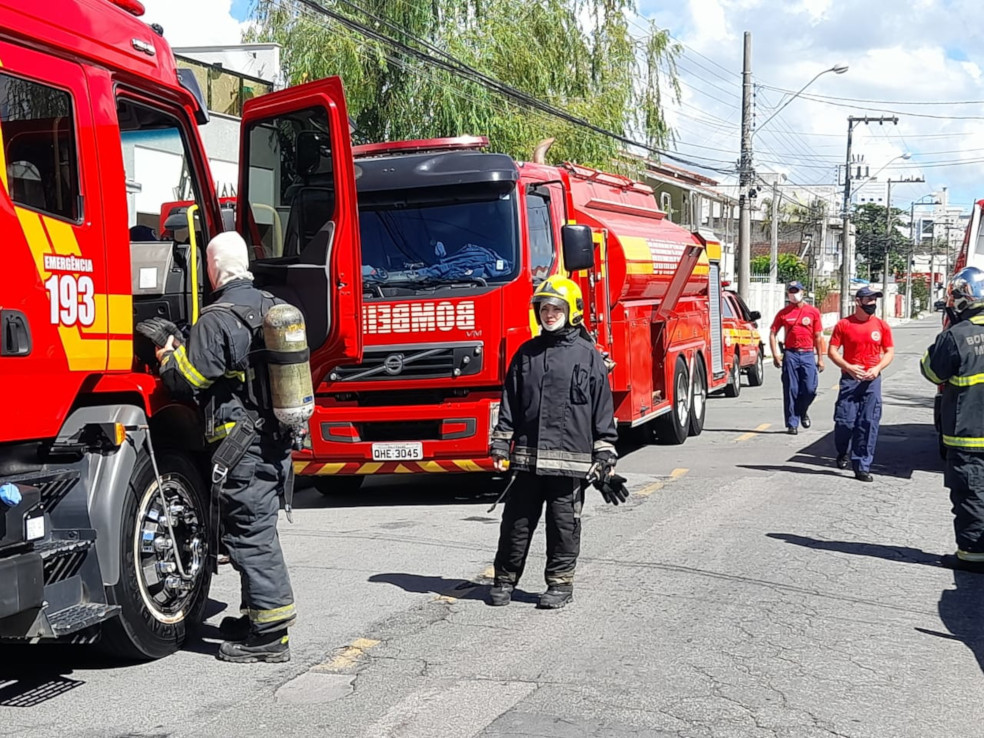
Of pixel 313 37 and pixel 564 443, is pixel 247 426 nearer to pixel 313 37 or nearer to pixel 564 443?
pixel 564 443

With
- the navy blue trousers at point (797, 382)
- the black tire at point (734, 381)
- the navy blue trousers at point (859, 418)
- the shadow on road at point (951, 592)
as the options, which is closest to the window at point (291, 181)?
the shadow on road at point (951, 592)

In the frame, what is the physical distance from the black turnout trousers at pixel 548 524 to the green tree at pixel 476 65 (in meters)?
13.7

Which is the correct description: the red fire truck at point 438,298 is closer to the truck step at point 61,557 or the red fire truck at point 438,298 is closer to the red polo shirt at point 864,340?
the red polo shirt at point 864,340

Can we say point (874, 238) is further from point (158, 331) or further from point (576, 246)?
point (158, 331)

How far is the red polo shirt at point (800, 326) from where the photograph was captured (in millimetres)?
14922

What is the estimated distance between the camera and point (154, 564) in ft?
18.4

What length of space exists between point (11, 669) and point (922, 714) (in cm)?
406

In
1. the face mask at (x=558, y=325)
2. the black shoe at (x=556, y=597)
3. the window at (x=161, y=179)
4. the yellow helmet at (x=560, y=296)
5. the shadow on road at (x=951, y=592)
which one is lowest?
the shadow on road at (x=951, y=592)

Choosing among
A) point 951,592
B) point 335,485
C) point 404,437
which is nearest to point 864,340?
point 404,437

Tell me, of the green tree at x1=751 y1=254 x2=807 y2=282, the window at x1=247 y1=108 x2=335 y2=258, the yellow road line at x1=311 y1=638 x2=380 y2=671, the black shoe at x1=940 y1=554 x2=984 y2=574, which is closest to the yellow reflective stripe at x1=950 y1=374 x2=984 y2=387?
the black shoe at x1=940 y1=554 x2=984 y2=574

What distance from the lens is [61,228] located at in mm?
5035

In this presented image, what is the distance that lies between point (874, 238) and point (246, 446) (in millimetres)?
88225

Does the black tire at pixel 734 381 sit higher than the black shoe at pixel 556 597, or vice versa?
the black shoe at pixel 556 597

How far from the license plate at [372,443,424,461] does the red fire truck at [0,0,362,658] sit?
3755mm
